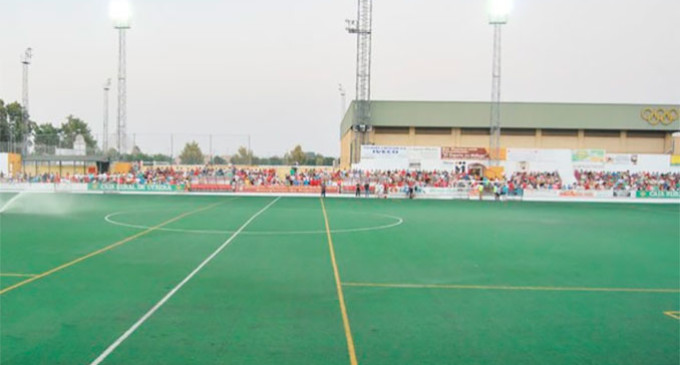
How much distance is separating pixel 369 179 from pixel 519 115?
30647mm

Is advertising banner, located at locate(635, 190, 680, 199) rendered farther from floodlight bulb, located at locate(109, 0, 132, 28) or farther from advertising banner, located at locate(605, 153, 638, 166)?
floodlight bulb, located at locate(109, 0, 132, 28)

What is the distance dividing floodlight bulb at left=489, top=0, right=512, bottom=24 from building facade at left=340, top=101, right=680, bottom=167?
64.8 ft

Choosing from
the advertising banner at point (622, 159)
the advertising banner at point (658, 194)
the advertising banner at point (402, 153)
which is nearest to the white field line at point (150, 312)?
the advertising banner at point (402, 153)

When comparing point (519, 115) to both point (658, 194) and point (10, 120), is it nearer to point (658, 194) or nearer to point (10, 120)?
point (658, 194)

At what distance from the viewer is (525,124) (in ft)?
221

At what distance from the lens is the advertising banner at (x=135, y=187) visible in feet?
146

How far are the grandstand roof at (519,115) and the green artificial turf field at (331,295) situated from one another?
153 ft

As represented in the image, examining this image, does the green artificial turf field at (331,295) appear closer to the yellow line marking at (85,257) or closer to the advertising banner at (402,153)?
the yellow line marking at (85,257)

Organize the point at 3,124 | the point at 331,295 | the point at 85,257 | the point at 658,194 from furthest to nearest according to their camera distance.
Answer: the point at 3,124, the point at 658,194, the point at 85,257, the point at 331,295

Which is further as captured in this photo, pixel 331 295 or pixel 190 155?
pixel 190 155

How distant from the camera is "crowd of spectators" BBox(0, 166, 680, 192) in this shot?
46.1m

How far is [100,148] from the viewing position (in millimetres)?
59438

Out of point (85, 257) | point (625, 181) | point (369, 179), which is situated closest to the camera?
point (85, 257)

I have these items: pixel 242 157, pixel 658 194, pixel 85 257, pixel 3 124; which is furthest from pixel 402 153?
pixel 3 124
